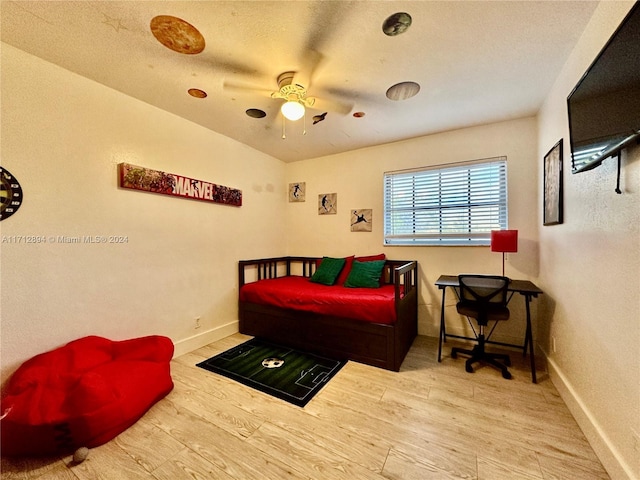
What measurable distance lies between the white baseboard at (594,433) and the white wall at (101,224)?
3.12 m

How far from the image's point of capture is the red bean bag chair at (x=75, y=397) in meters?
1.29

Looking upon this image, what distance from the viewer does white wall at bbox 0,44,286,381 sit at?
5.32ft

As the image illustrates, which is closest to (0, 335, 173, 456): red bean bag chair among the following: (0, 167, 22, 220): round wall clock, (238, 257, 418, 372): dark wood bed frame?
(0, 167, 22, 220): round wall clock

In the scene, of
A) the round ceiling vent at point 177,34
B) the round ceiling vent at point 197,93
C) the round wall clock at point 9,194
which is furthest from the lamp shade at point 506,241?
the round wall clock at point 9,194

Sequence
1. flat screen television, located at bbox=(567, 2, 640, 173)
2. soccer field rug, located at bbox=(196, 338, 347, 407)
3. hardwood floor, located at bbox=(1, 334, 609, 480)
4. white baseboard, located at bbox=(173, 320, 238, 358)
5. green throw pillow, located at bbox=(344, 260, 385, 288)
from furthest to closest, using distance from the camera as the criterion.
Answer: green throw pillow, located at bbox=(344, 260, 385, 288) < white baseboard, located at bbox=(173, 320, 238, 358) < soccer field rug, located at bbox=(196, 338, 347, 407) < hardwood floor, located at bbox=(1, 334, 609, 480) < flat screen television, located at bbox=(567, 2, 640, 173)

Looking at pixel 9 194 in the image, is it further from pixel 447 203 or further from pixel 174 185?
pixel 447 203

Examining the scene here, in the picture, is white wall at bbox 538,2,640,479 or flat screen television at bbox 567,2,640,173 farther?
white wall at bbox 538,2,640,479

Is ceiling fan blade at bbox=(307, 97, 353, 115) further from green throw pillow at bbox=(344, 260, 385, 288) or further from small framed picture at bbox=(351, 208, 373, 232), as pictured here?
green throw pillow at bbox=(344, 260, 385, 288)

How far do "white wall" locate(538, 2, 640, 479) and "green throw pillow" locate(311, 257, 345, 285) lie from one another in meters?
2.09

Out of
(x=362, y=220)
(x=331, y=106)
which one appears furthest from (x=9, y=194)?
(x=362, y=220)

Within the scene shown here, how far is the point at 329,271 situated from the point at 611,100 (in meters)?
2.64

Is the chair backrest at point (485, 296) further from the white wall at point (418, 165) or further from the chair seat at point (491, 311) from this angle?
the white wall at point (418, 165)

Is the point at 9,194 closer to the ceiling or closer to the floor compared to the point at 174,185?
closer to the floor

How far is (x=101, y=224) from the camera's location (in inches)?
78.6
